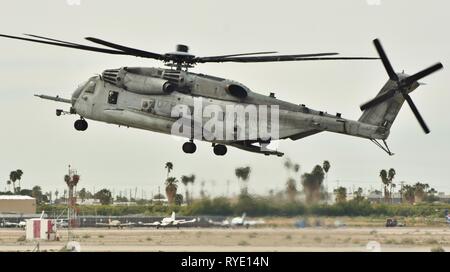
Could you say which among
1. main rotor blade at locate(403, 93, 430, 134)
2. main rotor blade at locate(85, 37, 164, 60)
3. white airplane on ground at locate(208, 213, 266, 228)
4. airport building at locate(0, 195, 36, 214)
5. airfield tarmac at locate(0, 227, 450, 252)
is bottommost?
airfield tarmac at locate(0, 227, 450, 252)

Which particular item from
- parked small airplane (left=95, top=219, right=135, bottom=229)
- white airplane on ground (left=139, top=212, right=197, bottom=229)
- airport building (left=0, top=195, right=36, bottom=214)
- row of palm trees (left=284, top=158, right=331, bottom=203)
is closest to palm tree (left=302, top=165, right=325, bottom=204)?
row of palm trees (left=284, top=158, right=331, bottom=203)

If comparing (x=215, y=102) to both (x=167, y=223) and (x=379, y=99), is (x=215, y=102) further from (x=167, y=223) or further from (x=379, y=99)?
(x=167, y=223)

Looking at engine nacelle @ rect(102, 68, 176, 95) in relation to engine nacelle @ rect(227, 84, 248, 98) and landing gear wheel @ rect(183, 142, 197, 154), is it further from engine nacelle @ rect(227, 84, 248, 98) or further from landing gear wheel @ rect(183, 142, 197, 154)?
engine nacelle @ rect(227, 84, 248, 98)

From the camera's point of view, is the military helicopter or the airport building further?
the airport building

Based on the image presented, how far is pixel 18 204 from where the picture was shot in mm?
96750

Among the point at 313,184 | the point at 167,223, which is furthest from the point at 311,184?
the point at 167,223

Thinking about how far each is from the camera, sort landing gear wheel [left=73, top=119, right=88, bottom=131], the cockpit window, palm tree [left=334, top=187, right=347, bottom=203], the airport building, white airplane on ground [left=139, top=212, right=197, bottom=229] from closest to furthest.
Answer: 1. palm tree [left=334, top=187, right=347, bottom=203]
2. the cockpit window
3. landing gear wheel [left=73, top=119, right=88, bottom=131]
4. white airplane on ground [left=139, top=212, right=197, bottom=229]
5. the airport building

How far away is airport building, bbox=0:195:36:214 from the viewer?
313 feet

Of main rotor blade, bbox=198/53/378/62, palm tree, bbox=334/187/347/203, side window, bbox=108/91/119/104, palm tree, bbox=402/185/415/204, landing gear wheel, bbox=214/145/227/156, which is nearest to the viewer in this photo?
main rotor blade, bbox=198/53/378/62

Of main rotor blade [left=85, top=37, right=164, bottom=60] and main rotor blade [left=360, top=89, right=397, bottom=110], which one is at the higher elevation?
main rotor blade [left=85, top=37, right=164, bottom=60]

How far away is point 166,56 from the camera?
153ft

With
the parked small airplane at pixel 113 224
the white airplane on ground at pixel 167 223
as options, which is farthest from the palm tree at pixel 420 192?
the parked small airplane at pixel 113 224
